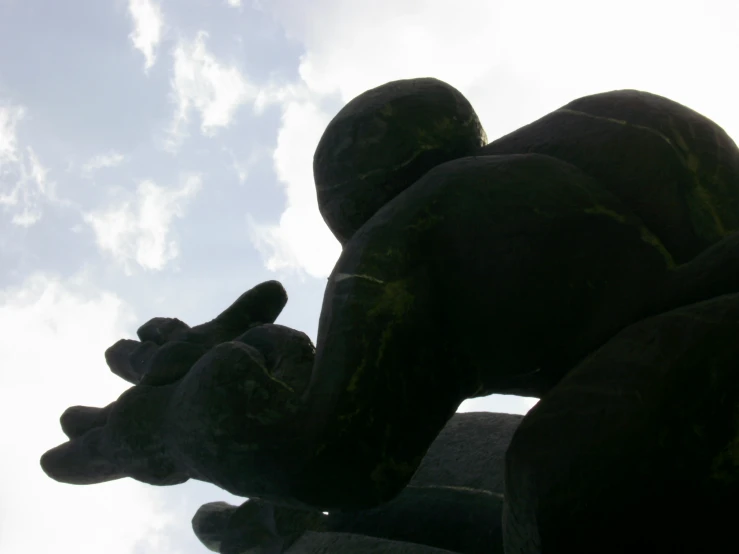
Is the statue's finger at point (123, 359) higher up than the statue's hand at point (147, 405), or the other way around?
the statue's finger at point (123, 359)

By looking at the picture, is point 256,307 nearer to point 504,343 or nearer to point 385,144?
point 385,144

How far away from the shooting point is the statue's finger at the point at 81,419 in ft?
5.33

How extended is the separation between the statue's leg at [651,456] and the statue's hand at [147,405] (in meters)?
0.55

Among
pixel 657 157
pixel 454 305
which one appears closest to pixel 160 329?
pixel 454 305

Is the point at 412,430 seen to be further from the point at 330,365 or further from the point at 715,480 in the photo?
the point at 715,480

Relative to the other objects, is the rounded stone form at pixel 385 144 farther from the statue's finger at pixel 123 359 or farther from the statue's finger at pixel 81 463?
the statue's finger at pixel 81 463

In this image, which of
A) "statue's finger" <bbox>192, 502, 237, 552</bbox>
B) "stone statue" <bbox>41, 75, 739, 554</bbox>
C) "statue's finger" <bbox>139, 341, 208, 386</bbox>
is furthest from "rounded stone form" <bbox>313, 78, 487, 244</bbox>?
"statue's finger" <bbox>192, 502, 237, 552</bbox>

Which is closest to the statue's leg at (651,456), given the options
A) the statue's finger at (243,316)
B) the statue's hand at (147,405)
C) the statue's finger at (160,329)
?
the statue's hand at (147,405)

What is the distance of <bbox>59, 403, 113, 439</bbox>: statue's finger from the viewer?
1624mm

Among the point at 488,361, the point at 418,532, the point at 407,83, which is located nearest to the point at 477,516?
the point at 418,532

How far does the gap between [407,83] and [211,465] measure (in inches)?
31.4

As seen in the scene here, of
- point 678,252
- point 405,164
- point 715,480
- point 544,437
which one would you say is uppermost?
point 405,164

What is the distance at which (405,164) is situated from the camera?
145cm

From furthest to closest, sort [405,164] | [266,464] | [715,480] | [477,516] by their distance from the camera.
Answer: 1. [477,516]
2. [405,164]
3. [266,464]
4. [715,480]
